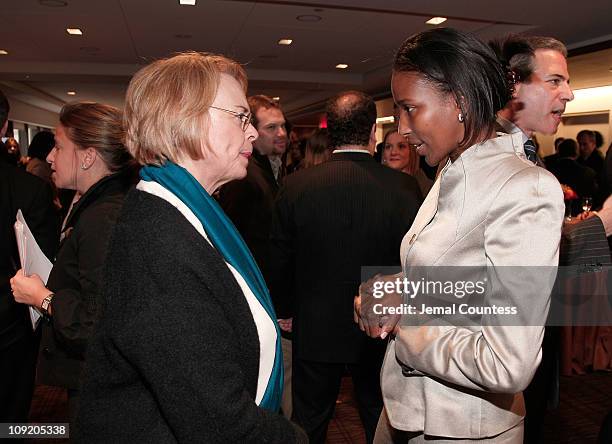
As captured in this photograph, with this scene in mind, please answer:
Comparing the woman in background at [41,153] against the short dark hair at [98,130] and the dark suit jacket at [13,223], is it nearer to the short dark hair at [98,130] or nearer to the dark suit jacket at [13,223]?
the dark suit jacket at [13,223]

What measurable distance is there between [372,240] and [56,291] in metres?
1.45

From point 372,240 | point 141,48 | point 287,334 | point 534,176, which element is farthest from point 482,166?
point 141,48

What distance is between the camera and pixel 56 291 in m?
1.74

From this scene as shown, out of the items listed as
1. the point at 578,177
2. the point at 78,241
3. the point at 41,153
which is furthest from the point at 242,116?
the point at 578,177

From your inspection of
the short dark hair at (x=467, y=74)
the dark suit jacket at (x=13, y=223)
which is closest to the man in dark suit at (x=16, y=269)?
the dark suit jacket at (x=13, y=223)

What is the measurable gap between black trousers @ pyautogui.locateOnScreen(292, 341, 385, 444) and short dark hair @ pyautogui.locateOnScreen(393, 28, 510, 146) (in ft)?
5.49

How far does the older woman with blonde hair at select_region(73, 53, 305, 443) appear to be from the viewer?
93 cm

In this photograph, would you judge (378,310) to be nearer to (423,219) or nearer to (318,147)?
(423,219)

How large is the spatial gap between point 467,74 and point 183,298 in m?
0.78

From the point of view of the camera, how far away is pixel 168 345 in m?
0.92

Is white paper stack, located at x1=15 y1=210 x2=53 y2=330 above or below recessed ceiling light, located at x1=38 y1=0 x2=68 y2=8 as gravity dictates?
below

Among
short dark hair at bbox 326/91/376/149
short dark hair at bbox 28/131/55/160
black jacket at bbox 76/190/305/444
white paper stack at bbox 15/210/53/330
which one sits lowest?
black jacket at bbox 76/190/305/444

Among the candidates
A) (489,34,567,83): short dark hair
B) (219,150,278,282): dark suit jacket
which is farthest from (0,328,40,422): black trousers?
(489,34,567,83): short dark hair

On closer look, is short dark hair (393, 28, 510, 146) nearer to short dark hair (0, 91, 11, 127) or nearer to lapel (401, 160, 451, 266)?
lapel (401, 160, 451, 266)
